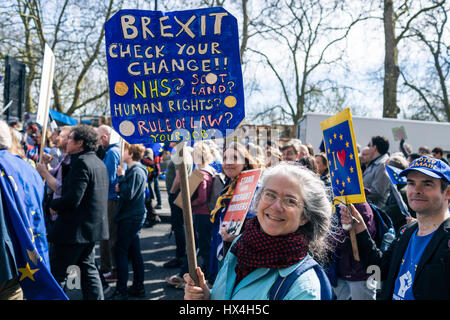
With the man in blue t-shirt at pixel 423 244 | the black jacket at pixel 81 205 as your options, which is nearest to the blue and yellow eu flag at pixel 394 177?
the man in blue t-shirt at pixel 423 244

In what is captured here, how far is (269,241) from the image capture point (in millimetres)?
1744

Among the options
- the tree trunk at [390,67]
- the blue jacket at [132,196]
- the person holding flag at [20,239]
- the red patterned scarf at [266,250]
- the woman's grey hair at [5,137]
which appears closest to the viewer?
the red patterned scarf at [266,250]

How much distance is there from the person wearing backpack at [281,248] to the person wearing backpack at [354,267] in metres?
1.22

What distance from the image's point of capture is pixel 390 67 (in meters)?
14.1

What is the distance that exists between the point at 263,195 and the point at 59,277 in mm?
2658

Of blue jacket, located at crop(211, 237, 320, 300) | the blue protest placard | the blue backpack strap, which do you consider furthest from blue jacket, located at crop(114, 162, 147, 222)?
the blue backpack strap

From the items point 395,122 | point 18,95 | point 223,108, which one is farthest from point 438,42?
point 223,108

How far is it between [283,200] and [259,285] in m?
0.41

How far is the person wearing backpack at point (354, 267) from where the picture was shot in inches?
121

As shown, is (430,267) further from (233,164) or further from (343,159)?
(233,164)

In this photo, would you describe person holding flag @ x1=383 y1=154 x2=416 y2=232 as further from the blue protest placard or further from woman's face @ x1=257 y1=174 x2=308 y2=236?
the blue protest placard

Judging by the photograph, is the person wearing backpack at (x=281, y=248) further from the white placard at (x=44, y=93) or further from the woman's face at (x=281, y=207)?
the white placard at (x=44, y=93)
